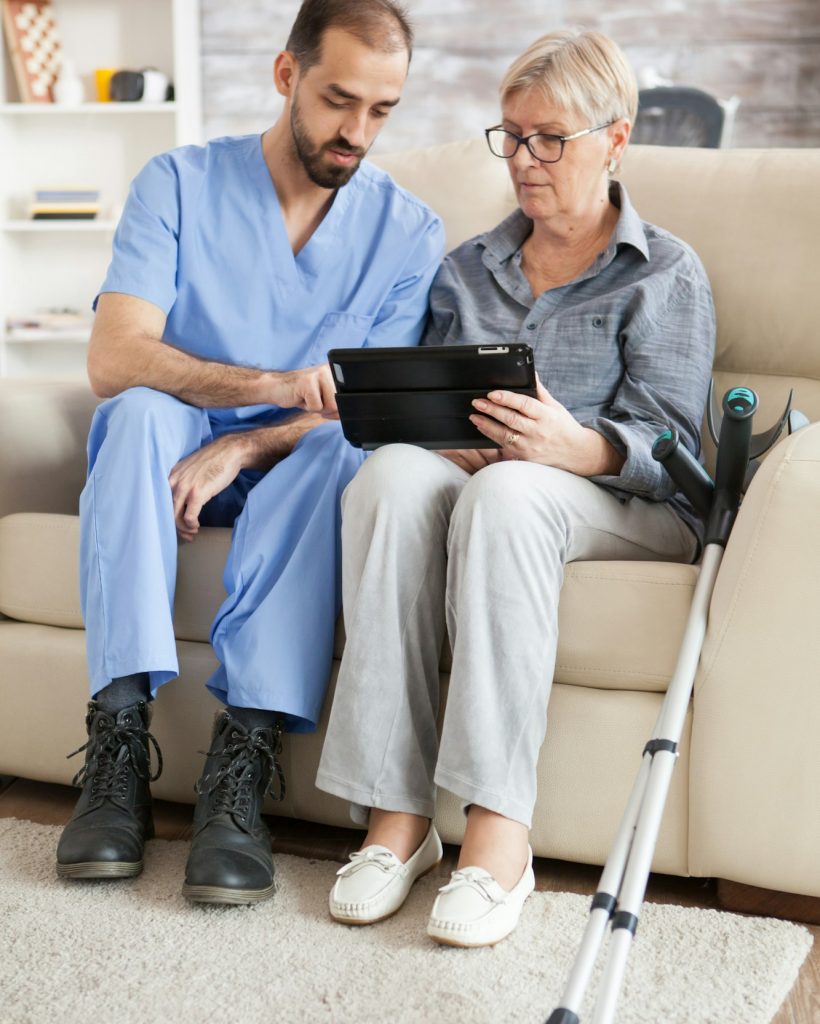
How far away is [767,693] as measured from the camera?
1.22m

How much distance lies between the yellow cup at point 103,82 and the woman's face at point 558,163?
2901 millimetres

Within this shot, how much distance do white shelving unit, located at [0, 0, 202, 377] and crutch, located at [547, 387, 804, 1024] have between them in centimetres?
323

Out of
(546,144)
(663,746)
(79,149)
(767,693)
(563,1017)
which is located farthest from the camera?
(79,149)

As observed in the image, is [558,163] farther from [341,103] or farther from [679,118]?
[679,118]

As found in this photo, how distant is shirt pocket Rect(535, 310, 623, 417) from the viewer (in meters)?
1.57

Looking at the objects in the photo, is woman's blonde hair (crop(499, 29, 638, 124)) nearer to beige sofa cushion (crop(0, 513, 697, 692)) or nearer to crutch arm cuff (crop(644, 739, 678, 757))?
beige sofa cushion (crop(0, 513, 697, 692))

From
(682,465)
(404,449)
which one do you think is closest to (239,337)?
(404,449)

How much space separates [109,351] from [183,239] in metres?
0.22

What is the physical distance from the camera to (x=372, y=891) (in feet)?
4.04

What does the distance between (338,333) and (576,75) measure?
0.50 metres

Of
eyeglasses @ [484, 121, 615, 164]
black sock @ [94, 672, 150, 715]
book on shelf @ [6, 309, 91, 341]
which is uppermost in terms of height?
eyeglasses @ [484, 121, 615, 164]

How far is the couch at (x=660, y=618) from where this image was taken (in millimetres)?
1219

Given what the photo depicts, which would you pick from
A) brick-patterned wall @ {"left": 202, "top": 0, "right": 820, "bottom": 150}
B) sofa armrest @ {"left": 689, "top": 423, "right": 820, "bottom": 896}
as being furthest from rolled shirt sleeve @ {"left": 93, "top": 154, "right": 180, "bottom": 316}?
brick-patterned wall @ {"left": 202, "top": 0, "right": 820, "bottom": 150}

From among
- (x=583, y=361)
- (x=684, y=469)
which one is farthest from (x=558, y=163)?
(x=684, y=469)
